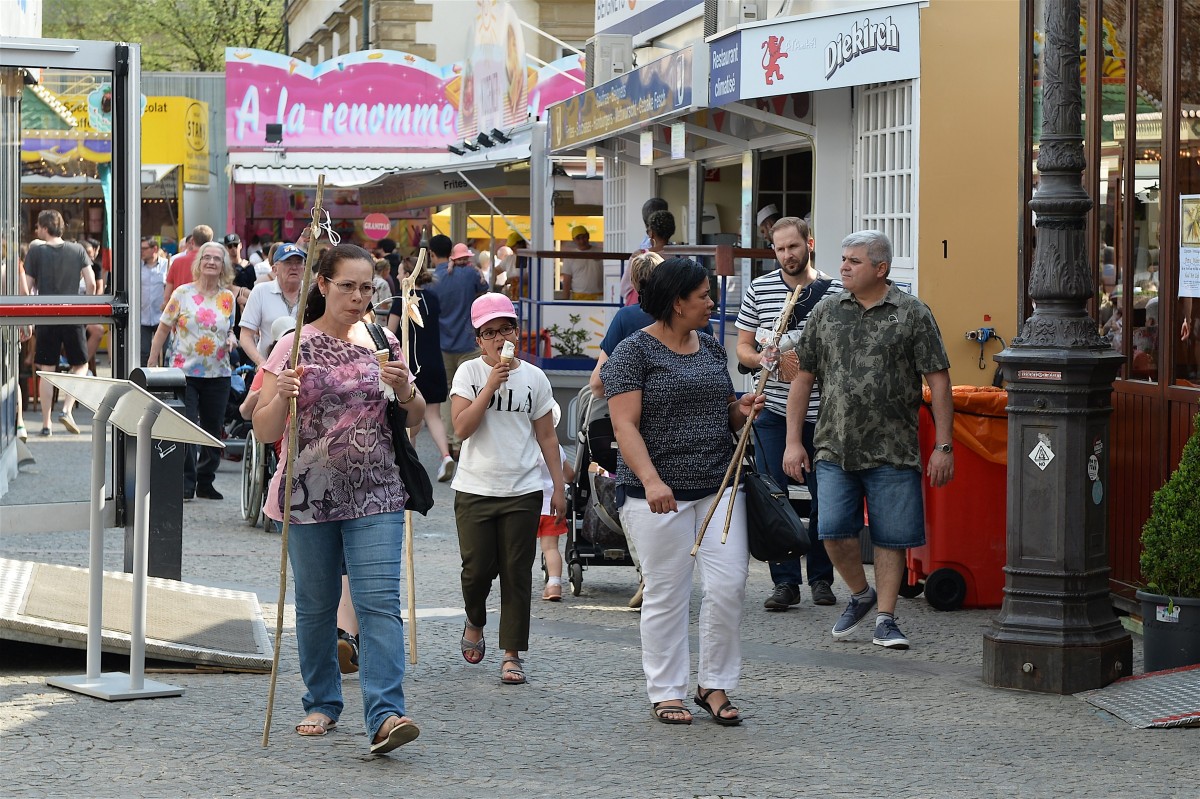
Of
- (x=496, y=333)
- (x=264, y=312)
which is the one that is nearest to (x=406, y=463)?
(x=496, y=333)

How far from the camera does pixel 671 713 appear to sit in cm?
644

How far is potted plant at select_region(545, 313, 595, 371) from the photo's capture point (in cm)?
1673

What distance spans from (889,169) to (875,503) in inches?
208

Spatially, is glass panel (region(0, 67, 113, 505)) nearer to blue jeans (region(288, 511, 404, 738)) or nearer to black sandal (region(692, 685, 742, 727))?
blue jeans (region(288, 511, 404, 738))

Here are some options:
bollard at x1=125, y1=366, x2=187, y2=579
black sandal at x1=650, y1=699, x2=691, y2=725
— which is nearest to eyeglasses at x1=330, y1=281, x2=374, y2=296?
black sandal at x1=650, y1=699, x2=691, y2=725

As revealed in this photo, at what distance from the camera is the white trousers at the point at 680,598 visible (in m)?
6.42

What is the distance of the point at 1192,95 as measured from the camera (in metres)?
7.79

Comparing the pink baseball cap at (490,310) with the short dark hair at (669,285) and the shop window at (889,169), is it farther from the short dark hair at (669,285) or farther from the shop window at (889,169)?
the shop window at (889,169)

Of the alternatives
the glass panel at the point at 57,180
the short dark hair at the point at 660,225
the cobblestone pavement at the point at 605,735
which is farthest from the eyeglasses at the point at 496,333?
the short dark hair at the point at 660,225

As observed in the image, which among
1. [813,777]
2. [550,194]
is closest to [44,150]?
[813,777]

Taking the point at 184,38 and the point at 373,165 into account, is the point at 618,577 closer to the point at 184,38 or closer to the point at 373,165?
the point at 373,165

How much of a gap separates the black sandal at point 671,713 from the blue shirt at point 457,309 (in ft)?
29.9

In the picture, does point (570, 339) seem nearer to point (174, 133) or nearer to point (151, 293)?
point (151, 293)

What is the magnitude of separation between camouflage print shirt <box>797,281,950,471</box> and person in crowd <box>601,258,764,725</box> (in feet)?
4.84
